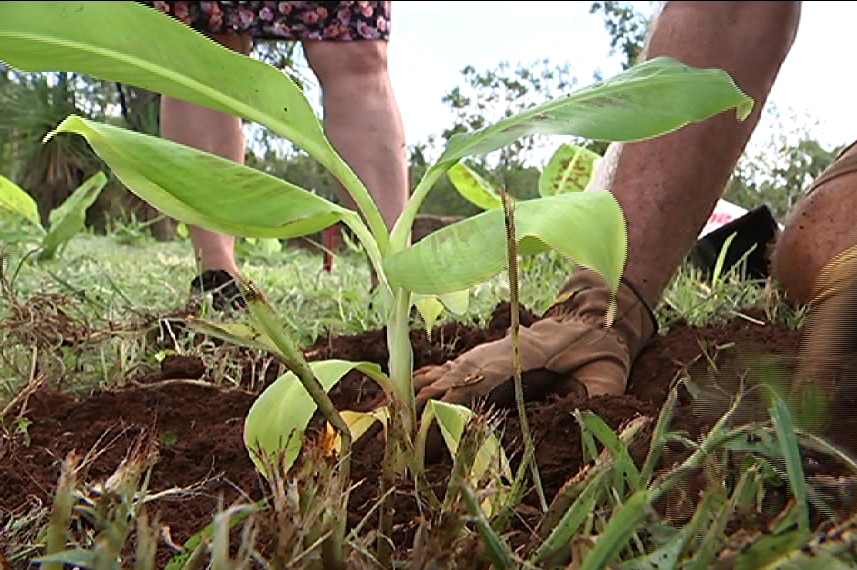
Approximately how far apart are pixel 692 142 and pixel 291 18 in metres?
1.11

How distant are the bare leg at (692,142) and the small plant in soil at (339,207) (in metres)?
0.45

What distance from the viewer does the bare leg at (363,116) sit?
197cm

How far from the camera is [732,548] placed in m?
0.37

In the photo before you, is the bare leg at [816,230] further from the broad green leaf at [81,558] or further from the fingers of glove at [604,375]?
the broad green leaf at [81,558]

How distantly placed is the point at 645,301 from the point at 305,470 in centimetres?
86

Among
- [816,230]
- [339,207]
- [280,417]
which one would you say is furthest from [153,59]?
[816,230]

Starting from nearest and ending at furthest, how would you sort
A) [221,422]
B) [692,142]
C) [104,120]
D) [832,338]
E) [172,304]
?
[832,338]
[221,422]
[692,142]
[172,304]
[104,120]

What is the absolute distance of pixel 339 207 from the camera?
26.6 inches

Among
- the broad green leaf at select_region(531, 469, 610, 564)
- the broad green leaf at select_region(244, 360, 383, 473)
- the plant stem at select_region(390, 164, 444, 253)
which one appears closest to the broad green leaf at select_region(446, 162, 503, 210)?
the plant stem at select_region(390, 164, 444, 253)

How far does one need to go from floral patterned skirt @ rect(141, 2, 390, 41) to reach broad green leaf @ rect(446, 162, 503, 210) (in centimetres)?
53

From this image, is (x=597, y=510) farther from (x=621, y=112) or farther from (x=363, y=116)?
(x=363, y=116)

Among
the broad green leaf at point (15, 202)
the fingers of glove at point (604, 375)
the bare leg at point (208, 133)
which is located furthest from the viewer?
the broad green leaf at point (15, 202)

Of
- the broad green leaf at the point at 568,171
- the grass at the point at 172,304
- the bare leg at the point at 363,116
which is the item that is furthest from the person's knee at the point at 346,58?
the broad green leaf at the point at 568,171

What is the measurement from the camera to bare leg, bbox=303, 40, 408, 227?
197cm
